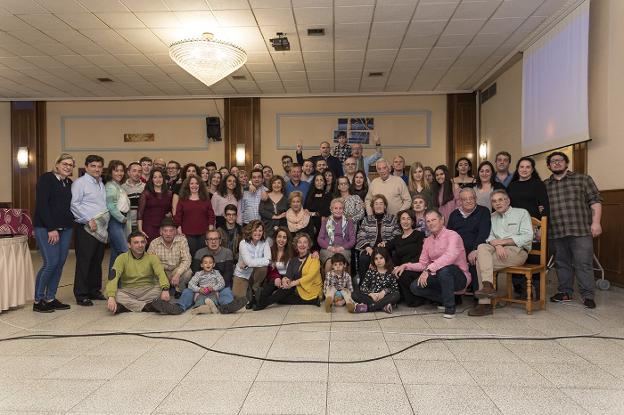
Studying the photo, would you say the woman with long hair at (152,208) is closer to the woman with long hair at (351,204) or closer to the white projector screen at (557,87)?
the woman with long hair at (351,204)

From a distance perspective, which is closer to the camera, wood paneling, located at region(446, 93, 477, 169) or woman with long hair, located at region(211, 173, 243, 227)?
woman with long hair, located at region(211, 173, 243, 227)

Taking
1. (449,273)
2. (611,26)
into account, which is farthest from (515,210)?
(611,26)

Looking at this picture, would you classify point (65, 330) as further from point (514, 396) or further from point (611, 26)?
point (611, 26)

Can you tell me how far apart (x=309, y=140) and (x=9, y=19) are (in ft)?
18.7

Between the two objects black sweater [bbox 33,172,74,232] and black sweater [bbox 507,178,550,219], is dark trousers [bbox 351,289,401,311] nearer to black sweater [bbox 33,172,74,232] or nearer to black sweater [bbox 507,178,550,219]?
black sweater [bbox 507,178,550,219]

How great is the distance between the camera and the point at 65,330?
140 inches

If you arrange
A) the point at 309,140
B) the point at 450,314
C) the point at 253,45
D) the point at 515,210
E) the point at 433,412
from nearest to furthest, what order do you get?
the point at 433,412
the point at 450,314
the point at 515,210
the point at 253,45
the point at 309,140

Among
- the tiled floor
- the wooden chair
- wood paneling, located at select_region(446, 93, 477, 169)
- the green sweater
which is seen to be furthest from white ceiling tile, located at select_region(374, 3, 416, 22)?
wood paneling, located at select_region(446, 93, 477, 169)

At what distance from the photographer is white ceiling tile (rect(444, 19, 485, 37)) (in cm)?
584

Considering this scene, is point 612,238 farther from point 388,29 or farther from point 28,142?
point 28,142

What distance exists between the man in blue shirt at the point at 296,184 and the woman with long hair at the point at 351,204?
566mm

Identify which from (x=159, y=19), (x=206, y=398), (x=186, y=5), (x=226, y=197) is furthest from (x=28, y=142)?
(x=206, y=398)

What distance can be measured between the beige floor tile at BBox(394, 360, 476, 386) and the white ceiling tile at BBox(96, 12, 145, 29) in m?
5.31

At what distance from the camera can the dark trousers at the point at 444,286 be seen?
393cm
